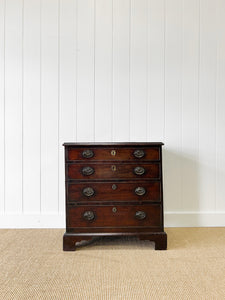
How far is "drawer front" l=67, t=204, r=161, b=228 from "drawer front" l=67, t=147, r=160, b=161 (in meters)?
0.40

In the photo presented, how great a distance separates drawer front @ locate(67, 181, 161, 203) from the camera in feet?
7.91

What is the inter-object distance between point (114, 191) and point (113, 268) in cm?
62

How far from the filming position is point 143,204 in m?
2.42

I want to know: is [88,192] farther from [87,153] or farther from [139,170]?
[139,170]

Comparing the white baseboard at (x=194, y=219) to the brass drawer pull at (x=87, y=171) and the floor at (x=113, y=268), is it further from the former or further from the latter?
the brass drawer pull at (x=87, y=171)

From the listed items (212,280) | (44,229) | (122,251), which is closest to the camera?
(212,280)

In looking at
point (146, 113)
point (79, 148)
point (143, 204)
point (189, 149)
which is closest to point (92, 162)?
point (79, 148)

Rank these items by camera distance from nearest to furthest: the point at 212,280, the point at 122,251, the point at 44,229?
1. the point at 212,280
2. the point at 122,251
3. the point at 44,229

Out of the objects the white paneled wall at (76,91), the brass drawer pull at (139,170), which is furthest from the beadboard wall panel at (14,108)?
the brass drawer pull at (139,170)

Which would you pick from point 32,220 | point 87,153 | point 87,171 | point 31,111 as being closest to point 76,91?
point 31,111

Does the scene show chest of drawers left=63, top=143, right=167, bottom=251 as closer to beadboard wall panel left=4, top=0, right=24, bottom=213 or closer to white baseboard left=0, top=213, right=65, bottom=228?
white baseboard left=0, top=213, right=65, bottom=228

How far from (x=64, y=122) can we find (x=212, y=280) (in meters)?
2.01

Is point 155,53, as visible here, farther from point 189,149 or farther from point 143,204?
point 143,204

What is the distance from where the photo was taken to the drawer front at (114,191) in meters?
2.41
